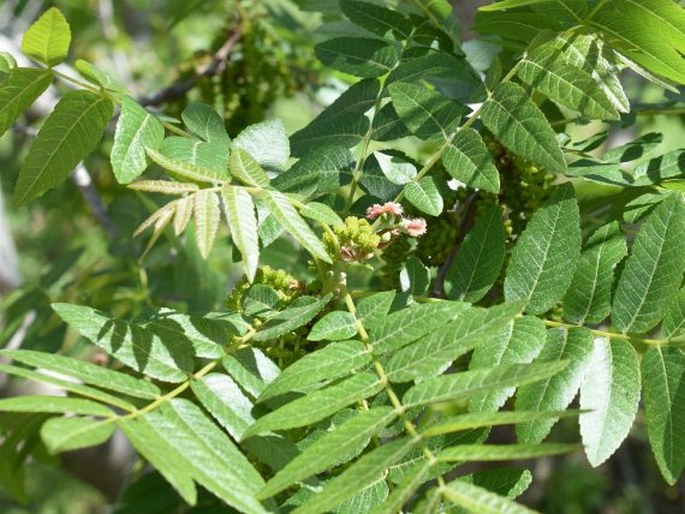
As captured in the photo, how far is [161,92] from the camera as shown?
100 inches

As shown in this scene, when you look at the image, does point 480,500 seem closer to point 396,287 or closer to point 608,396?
point 608,396

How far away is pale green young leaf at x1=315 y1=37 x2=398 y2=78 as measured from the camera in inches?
60.5

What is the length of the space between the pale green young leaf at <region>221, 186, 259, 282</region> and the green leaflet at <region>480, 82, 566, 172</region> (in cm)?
40

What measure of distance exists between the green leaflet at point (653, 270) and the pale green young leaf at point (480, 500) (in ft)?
1.41

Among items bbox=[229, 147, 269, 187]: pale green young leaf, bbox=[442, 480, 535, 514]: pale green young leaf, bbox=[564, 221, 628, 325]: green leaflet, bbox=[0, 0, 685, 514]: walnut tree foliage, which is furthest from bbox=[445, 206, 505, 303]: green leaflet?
bbox=[442, 480, 535, 514]: pale green young leaf

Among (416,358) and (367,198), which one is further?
(367,198)

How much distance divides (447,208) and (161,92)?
4.35 ft

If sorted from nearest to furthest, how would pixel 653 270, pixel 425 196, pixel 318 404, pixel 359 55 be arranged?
1. pixel 318 404
2. pixel 653 270
3. pixel 425 196
4. pixel 359 55

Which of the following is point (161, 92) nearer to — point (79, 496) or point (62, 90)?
point (62, 90)

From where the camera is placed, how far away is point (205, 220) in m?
1.07

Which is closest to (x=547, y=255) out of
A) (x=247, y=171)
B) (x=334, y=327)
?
(x=334, y=327)

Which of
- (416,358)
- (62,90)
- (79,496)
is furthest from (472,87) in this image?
(79,496)

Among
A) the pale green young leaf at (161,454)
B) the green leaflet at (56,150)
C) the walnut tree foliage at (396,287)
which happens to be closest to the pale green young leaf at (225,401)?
the walnut tree foliage at (396,287)

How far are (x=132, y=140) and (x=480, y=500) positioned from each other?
69 cm
